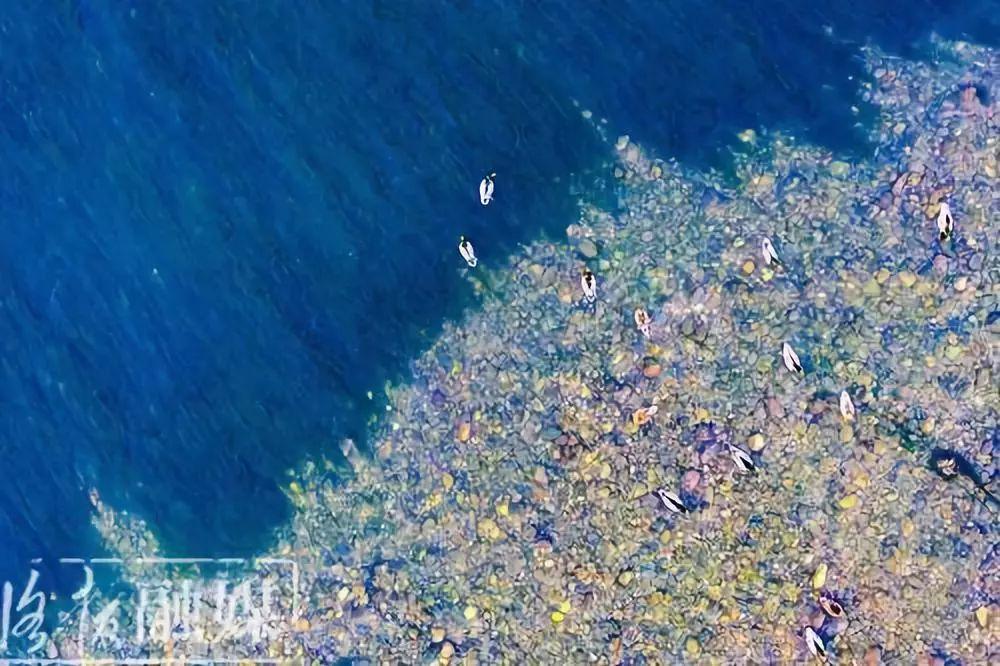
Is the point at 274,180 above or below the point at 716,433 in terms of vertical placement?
above

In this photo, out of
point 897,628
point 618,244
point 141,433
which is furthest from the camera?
point 141,433

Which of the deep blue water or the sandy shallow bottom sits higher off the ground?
the deep blue water

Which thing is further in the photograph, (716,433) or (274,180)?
(274,180)

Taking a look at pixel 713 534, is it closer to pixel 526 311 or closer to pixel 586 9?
pixel 526 311

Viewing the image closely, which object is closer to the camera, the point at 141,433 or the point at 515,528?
the point at 515,528

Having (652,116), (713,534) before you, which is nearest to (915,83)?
(652,116)
